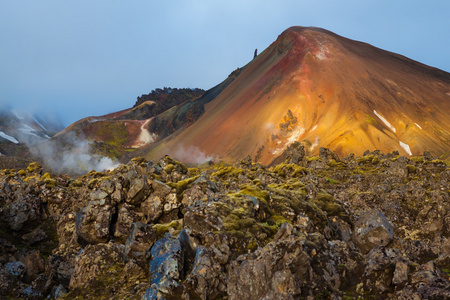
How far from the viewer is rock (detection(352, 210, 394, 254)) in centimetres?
1641

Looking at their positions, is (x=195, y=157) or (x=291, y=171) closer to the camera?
(x=291, y=171)

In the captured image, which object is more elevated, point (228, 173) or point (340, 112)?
point (340, 112)

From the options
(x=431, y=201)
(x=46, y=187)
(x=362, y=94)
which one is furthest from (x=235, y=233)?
(x=362, y=94)

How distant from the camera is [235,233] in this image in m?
16.6

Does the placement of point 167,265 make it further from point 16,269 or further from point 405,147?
point 405,147

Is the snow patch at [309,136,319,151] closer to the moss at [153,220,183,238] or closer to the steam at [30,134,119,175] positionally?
the steam at [30,134,119,175]

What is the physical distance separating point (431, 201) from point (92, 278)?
31053mm

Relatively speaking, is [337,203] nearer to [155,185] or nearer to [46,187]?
[155,185]

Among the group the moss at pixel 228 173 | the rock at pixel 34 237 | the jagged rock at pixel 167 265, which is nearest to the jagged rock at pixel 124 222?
the jagged rock at pixel 167 265

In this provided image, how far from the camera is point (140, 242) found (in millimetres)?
16984

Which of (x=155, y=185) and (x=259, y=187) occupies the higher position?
(x=155, y=185)

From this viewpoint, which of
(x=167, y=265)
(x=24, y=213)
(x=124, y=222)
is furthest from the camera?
(x=24, y=213)

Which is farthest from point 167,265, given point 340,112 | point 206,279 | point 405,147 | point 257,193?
point 340,112

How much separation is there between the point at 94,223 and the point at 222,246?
12.1m
